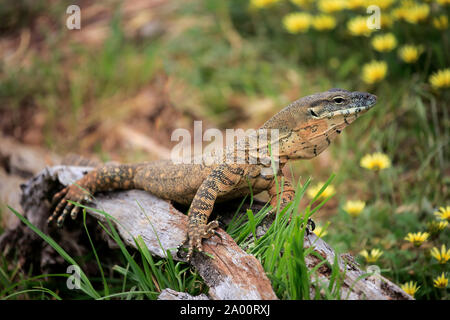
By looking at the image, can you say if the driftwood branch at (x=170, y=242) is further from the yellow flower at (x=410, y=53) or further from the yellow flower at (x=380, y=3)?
the yellow flower at (x=380, y=3)

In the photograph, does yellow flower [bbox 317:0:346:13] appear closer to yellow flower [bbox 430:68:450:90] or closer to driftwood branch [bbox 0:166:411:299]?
yellow flower [bbox 430:68:450:90]

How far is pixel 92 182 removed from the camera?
493 centimetres

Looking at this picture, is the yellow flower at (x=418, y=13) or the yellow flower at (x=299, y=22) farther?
the yellow flower at (x=299, y=22)

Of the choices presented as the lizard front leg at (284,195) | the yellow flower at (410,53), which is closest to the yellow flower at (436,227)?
the lizard front leg at (284,195)

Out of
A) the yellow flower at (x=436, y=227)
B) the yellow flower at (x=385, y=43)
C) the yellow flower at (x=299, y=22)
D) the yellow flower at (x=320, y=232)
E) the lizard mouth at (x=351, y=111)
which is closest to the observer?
the yellow flower at (x=320, y=232)

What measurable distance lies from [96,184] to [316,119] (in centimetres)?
260

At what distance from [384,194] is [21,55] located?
28.3 ft

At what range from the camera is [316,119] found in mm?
3904

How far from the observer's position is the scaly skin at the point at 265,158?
386 centimetres

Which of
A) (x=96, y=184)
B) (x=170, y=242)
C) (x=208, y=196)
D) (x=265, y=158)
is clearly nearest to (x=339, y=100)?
(x=265, y=158)

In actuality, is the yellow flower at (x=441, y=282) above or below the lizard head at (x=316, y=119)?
below

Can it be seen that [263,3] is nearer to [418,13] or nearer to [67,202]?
[418,13]
